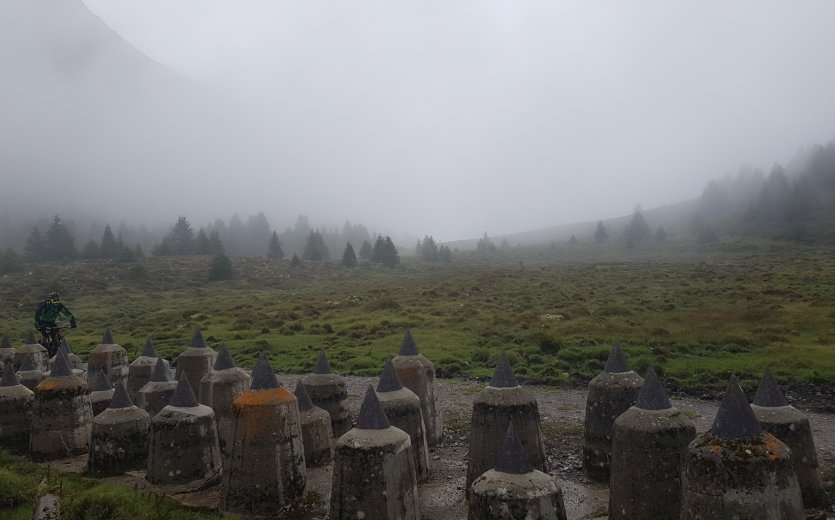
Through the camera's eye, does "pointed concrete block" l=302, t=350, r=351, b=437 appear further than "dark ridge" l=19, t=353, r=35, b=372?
No

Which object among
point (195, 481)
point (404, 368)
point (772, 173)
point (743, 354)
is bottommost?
point (743, 354)

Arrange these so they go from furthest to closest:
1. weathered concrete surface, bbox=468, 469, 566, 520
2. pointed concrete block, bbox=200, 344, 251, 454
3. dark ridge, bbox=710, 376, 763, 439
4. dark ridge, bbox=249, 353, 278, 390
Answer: pointed concrete block, bbox=200, 344, 251, 454, dark ridge, bbox=249, 353, 278, 390, weathered concrete surface, bbox=468, 469, 566, 520, dark ridge, bbox=710, 376, 763, 439

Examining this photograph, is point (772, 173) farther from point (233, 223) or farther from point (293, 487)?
point (293, 487)

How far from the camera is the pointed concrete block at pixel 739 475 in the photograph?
5.32 meters

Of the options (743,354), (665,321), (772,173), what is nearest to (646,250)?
A: (772,173)

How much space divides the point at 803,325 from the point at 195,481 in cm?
2575

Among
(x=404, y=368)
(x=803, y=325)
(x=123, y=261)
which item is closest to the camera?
(x=404, y=368)

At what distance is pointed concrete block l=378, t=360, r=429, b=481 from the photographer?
372 inches

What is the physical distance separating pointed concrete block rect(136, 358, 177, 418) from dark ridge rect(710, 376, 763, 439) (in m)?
10.3

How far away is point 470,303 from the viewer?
133 feet

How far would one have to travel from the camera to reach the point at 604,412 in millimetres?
9547

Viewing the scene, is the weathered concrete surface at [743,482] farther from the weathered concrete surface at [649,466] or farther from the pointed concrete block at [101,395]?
the pointed concrete block at [101,395]

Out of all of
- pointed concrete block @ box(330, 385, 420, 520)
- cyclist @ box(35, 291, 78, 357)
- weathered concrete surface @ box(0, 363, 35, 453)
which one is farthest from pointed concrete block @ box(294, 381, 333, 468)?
cyclist @ box(35, 291, 78, 357)

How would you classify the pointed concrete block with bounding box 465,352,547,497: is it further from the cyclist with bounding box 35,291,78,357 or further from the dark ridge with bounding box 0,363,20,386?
the cyclist with bounding box 35,291,78,357
